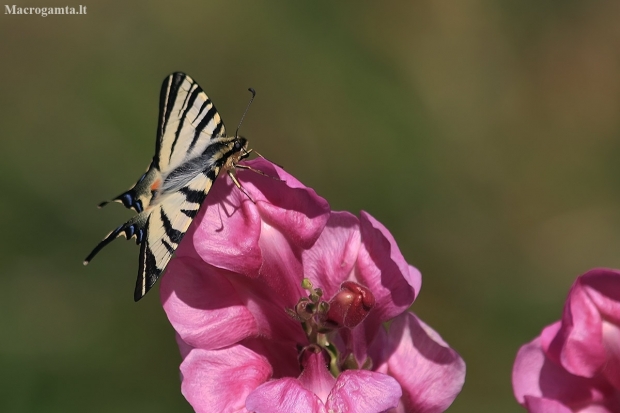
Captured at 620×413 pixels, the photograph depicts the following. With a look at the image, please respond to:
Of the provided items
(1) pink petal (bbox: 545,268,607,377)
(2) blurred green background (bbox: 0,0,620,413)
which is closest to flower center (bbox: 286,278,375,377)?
(1) pink petal (bbox: 545,268,607,377)

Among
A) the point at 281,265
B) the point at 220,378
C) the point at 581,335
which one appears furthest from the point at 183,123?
the point at 581,335

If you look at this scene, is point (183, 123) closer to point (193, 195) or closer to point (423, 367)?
point (193, 195)

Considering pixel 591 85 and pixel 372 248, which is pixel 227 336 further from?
pixel 591 85

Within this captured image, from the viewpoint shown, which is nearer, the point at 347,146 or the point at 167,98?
the point at 167,98

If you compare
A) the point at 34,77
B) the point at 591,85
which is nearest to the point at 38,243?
the point at 34,77
